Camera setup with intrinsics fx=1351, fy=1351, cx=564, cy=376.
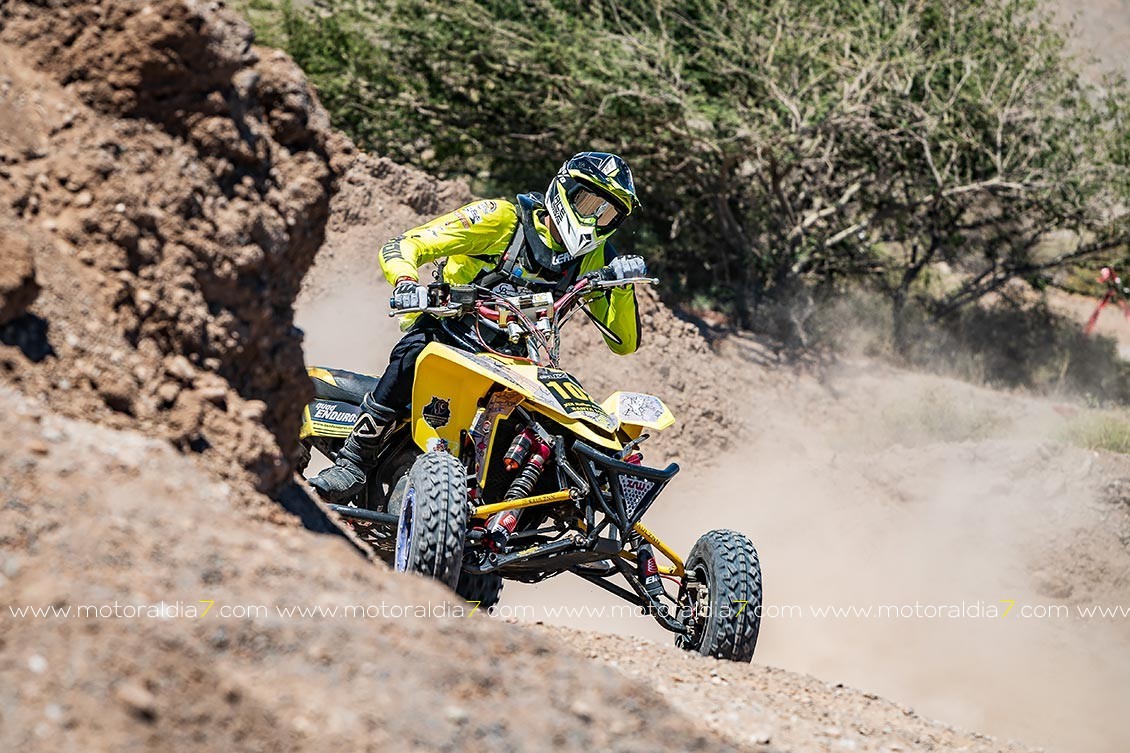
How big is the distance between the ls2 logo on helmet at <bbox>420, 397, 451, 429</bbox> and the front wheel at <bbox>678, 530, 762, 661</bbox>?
1314 millimetres

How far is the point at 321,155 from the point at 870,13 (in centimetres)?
1398

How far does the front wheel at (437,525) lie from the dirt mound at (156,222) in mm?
871

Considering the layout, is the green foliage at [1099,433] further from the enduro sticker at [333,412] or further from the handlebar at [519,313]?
the enduro sticker at [333,412]

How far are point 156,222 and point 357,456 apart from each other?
2.73 m

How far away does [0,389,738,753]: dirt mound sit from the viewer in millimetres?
2832

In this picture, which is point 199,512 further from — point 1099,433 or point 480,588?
point 1099,433

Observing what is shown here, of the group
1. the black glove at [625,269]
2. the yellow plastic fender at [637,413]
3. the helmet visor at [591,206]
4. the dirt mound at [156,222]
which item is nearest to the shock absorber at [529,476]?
the yellow plastic fender at [637,413]

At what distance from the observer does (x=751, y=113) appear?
667 inches

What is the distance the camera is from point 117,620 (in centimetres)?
299

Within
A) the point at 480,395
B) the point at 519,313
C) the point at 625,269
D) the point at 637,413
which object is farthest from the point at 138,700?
the point at 625,269

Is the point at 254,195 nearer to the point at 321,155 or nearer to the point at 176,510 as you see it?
the point at 321,155

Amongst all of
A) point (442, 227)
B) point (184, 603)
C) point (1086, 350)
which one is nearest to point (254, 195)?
point (184, 603)

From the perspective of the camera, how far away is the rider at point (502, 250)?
21.7 ft

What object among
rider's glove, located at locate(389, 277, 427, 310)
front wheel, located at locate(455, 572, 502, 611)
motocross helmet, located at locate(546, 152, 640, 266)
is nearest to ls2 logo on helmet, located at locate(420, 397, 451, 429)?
rider's glove, located at locate(389, 277, 427, 310)
